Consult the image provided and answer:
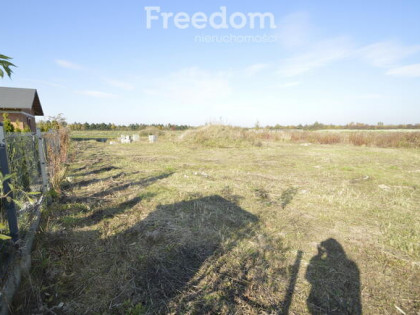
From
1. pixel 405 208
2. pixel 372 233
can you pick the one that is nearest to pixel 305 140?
pixel 405 208

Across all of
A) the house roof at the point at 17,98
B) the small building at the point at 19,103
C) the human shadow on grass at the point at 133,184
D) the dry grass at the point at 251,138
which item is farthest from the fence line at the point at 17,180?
the house roof at the point at 17,98

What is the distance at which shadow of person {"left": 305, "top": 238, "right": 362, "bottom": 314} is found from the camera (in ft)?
5.95

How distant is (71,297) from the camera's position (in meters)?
1.84

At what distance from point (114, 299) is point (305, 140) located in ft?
73.9

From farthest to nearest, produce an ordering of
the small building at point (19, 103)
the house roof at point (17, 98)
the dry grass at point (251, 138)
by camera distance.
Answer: the house roof at point (17, 98)
the small building at point (19, 103)
the dry grass at point (251, 138)

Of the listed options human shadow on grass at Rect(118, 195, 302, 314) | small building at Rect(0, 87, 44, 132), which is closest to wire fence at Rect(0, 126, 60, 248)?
human shadow on grass at Rect(118, 195, 302, 314)

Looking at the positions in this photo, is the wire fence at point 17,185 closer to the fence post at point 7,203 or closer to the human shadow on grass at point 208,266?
the fence post at point 7,203

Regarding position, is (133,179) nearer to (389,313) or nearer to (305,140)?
(389,313)

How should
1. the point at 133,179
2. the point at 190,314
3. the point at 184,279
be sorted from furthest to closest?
the point at 133,179 < the point at 184,279 < the point at 190,314

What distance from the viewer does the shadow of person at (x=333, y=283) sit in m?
1.81

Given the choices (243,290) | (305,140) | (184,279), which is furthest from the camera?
(305,140)

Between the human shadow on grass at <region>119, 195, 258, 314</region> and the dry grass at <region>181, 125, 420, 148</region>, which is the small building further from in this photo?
the human shadow on grass at <region>119, 195, 258, 314</region>

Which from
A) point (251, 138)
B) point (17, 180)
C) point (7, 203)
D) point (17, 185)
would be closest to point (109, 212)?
point (17, 185)

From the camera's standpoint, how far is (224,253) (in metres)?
2.49
